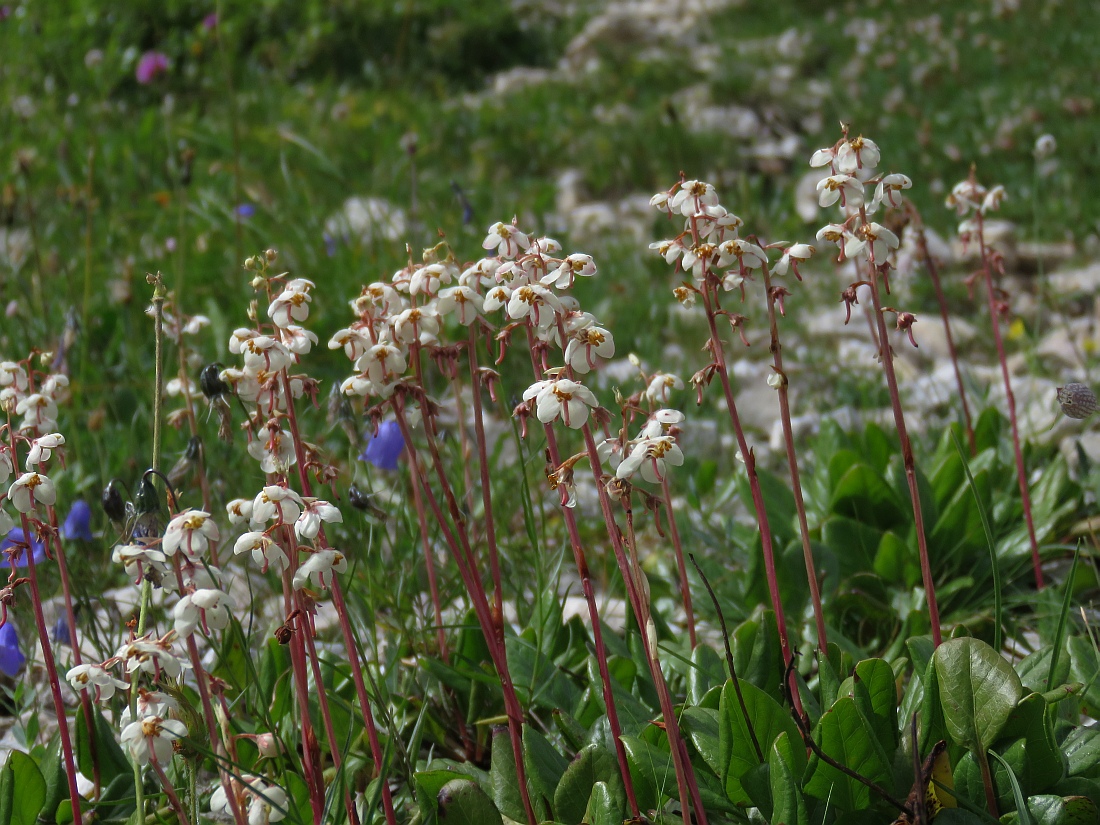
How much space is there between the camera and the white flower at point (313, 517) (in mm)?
1187

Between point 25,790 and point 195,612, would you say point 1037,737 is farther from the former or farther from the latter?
point 25,790

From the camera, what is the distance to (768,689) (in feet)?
5.56

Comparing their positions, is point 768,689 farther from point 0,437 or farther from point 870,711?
point 0,437

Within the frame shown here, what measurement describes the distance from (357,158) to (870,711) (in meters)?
4.99

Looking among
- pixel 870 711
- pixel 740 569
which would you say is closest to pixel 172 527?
pixel 870 711

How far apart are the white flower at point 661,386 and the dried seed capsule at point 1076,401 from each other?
0.65 metres

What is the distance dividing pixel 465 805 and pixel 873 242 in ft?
3.24

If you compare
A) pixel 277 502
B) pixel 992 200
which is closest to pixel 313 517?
pixel 277 502

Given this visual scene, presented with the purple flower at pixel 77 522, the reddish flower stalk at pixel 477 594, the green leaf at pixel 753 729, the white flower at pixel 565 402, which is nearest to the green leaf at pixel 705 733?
the green leaf at pixel 753 729

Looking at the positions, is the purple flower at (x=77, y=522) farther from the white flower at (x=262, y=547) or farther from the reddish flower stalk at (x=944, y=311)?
the reddish flower stalk at (x=944, y=311)

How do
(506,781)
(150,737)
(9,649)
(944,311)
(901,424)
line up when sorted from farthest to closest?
(944,311)
(9,649)
(506,781)
(901,424)
(150,737)

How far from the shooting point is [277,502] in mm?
1218

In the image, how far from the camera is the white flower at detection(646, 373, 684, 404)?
151cm

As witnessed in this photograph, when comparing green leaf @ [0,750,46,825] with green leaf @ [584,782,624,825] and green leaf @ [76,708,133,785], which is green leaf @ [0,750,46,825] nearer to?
green leaf @ [76,708,133,785]
